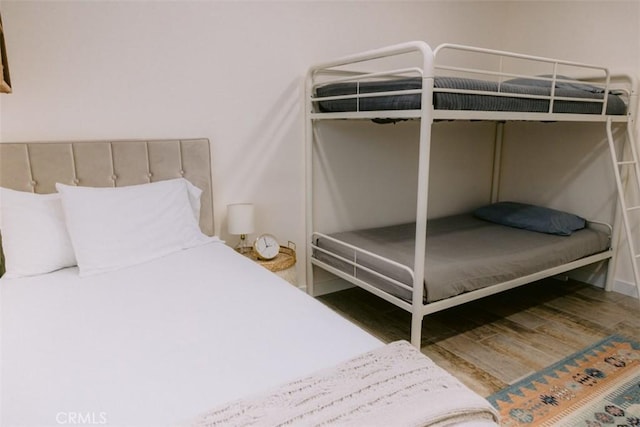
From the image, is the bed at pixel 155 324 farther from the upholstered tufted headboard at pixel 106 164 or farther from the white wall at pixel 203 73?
the white wall at pixel 203 73

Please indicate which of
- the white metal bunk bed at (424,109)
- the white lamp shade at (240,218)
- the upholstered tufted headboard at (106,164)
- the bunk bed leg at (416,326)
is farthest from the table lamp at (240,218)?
the bunk bed leg at (416,326)

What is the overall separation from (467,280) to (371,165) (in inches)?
47.7

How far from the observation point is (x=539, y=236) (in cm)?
289

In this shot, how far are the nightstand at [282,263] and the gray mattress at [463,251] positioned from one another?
0.27 metres

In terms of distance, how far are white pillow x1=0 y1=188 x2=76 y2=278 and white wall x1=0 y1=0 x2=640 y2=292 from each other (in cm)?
36

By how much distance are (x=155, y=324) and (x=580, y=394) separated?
1823 mm

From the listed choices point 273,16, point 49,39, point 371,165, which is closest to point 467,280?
point 371,165

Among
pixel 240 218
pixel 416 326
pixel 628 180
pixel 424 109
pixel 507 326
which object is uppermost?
pixel 424 109

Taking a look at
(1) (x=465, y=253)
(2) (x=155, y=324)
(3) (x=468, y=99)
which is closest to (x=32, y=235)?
(2) (x=155, y=324)

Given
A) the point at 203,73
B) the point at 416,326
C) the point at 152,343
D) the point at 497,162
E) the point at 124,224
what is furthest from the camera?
the point at 497,162

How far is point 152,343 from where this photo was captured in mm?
1223

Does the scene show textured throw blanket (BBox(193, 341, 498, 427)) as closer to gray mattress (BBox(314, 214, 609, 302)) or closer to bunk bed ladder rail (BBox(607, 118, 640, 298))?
gray mattress (BBox(314, 214, 609, 302))

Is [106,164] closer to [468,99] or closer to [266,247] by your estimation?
[266,247]

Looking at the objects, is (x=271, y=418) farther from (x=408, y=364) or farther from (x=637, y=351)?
(x=637, y=351)
